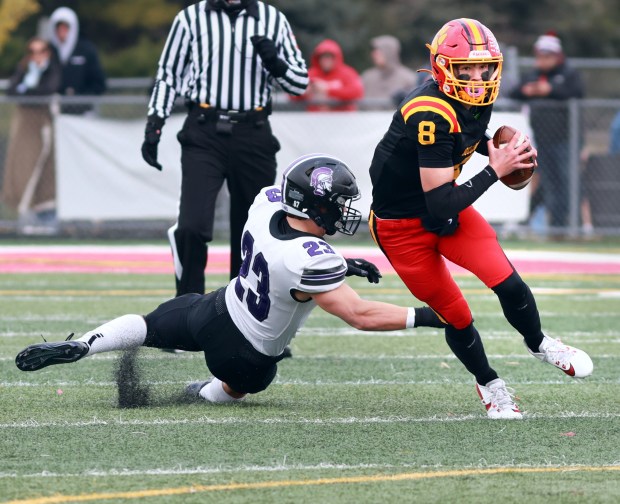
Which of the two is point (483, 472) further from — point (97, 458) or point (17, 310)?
point (17, 310)

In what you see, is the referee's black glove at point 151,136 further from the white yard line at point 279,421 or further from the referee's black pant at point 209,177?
the white yard line at point 279,421

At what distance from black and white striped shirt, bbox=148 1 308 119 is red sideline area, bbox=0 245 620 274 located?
12.0ft

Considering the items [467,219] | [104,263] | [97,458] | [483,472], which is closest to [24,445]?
[97,458]

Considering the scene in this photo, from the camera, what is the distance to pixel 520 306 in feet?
16.5

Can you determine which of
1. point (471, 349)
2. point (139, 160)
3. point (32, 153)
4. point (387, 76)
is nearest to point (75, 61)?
point (32, 153)

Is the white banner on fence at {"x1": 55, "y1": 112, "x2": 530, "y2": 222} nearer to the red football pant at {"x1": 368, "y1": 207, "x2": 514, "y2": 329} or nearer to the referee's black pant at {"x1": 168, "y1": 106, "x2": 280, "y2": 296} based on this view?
the referee's black pant at {"x1": 168, "y1": 106, "x2": 280, "y2": 296}

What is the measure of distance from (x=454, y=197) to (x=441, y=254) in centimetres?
47

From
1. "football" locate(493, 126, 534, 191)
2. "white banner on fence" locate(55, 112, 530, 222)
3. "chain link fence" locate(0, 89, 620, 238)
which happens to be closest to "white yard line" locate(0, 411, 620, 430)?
"football" locate(493, 126, 534, 191)

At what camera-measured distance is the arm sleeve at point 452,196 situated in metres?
4.84

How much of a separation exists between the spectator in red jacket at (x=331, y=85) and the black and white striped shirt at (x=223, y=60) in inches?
230

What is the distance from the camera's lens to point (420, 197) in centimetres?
518

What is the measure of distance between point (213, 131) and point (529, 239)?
697 cm

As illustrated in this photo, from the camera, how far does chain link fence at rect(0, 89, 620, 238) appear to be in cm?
1274

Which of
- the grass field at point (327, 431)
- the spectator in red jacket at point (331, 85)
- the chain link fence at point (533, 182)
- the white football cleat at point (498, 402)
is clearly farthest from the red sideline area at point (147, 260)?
the white football cleat at point (498, 402)
